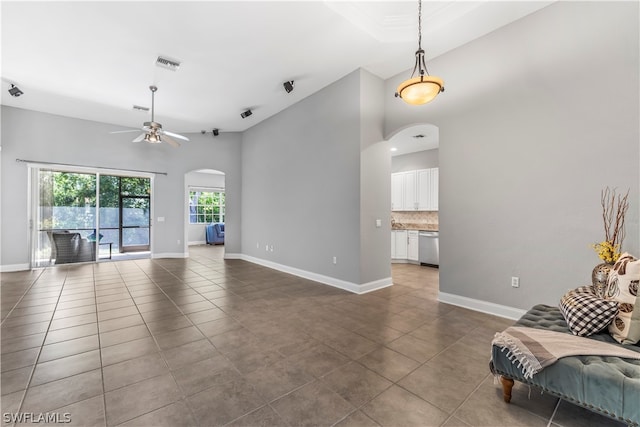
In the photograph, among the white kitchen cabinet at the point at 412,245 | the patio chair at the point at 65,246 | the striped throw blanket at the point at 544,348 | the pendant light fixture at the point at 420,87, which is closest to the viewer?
the striped throw blanket at the point at 544,348

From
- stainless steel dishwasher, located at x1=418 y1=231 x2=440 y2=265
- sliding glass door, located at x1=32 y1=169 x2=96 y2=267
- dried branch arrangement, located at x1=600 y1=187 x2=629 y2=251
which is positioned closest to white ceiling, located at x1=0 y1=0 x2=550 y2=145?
sliding glass door, located at x1=32 y1=169 x2=96 y2=267

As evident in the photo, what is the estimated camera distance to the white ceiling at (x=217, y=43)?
10.2 ft

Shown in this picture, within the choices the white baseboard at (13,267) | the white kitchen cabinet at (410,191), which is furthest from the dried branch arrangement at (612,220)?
the white baseboard at (13,267)

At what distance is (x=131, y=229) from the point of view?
8.09 metres

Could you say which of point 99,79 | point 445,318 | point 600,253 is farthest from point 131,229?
point 600,253

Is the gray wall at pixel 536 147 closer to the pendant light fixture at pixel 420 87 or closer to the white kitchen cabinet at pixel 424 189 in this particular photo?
the pendant light fixture at pixel 420 87

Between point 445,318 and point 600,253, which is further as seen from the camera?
point 445,318

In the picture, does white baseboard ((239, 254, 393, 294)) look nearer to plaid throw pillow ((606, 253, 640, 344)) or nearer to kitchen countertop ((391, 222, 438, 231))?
plaid throw pillow ((606, 253, 640, 344))

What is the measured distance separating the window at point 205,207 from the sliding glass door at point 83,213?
3.05 m

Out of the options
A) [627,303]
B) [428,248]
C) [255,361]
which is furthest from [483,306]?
[428,248]

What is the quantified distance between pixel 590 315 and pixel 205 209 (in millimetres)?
11701

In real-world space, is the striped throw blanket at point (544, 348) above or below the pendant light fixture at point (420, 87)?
below

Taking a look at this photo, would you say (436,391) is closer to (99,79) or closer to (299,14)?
(299,14)

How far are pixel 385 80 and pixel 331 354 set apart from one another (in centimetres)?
439
